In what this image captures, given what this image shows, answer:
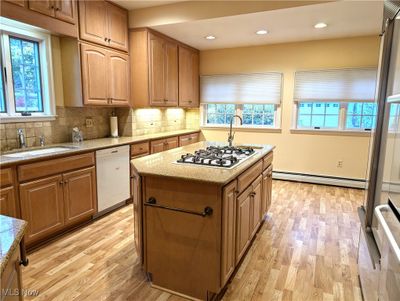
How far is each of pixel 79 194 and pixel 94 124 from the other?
1.28m

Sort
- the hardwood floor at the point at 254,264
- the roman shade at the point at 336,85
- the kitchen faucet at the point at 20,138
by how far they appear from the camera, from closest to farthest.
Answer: the hardwood floor at the point at 254,264
the kitchen faucet at the point at 20,138
the roman shade at the point at 336,85

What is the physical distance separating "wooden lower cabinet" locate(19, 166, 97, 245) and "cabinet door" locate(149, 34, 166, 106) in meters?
1.67

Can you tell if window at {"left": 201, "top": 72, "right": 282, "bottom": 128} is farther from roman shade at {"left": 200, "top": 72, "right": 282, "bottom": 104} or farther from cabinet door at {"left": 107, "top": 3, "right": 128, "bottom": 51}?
cabinet door at {"left": 107, "top": 3, "right": 128, "bottom": 51}

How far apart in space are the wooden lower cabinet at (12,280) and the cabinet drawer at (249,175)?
141 centimetres

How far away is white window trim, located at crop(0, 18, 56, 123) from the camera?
2.78 meters

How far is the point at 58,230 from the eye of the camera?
9.18 feet

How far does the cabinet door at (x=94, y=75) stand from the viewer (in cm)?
329

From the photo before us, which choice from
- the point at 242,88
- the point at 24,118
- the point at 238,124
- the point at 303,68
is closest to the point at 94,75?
the point at 24,118

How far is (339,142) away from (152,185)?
383 centimetres

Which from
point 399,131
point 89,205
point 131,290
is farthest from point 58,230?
point 399,131


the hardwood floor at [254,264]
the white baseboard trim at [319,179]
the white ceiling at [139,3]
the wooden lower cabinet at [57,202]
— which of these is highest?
the white ceiling at [139,3]

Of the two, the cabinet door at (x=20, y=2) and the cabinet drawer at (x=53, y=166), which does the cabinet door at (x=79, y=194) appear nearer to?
the cabinet drawer at (x=53, y=166)

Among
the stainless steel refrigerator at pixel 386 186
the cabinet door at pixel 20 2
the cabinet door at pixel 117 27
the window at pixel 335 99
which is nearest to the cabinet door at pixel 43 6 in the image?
the cabinet door at pixel 20 2

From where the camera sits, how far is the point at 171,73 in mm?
4652
